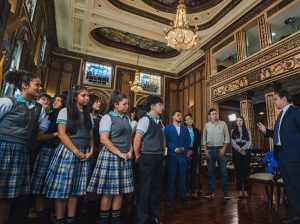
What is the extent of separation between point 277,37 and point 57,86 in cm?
1002

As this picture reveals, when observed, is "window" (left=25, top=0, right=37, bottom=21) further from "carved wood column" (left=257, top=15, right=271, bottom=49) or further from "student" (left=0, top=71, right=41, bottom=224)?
"carved wood column" (left=257, top=15, right=271, bottom=49)

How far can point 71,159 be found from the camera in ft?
5.32

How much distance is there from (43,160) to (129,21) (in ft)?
23.5

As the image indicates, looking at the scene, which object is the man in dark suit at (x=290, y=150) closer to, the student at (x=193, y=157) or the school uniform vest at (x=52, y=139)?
the student at (x=193, y=157)

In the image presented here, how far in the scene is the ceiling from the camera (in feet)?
22.7

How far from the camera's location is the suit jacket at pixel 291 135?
6.67 feet

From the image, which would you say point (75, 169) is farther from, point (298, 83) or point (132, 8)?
point (298, 83)

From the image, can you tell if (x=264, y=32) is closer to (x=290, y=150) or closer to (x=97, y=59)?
(x=290, y=150)

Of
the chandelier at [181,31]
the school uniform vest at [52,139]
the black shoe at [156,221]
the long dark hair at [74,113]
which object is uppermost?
the chandelier at [181,31]

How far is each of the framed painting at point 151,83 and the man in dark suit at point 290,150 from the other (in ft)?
30.5

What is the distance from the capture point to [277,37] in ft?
23.0

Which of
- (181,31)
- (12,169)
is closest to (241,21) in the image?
(181,31)

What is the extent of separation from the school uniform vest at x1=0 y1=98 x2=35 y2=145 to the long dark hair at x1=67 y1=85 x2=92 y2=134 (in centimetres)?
33

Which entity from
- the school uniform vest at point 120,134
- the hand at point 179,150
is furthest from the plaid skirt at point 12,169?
the hand at point 179,150
